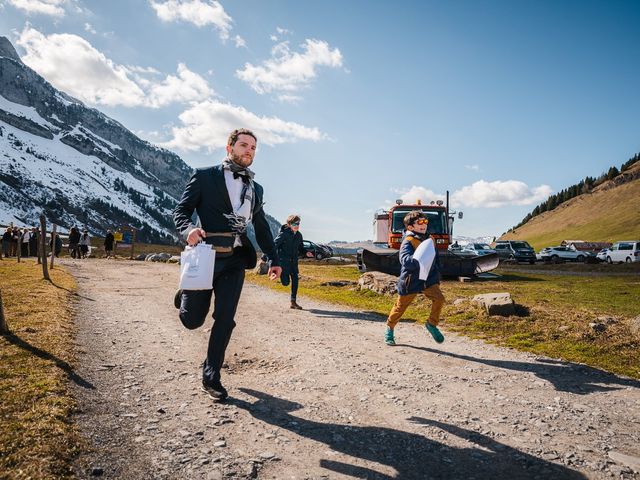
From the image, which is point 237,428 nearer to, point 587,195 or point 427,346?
point 427,346

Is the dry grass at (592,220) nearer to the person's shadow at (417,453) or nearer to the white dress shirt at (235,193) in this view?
the person's shadow at (417,453)

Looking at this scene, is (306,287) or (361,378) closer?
(361,378)

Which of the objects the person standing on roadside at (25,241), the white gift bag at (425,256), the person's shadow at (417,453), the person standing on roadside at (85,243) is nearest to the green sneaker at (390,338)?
the white gift bag at (425,256)

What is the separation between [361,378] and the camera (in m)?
4.64

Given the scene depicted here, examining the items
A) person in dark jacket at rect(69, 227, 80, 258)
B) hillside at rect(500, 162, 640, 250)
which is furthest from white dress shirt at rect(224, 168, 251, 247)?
hillside at rect(500, 162, 640, 250)

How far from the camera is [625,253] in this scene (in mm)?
38531

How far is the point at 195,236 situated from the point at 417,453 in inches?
A: 105

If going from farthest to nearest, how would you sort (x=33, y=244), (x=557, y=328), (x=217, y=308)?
(x=33, y=244) → (x=557, y=328) → (x=217, y=308)

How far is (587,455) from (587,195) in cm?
18365

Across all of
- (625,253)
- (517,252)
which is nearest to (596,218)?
(625,253)

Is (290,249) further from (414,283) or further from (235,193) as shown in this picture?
(235,193)

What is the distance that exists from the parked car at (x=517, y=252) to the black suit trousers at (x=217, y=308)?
39550 mm

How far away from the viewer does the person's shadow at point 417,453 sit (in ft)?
8.78

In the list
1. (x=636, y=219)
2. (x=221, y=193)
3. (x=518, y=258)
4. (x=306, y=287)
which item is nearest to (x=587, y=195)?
(x=636, y=219)
